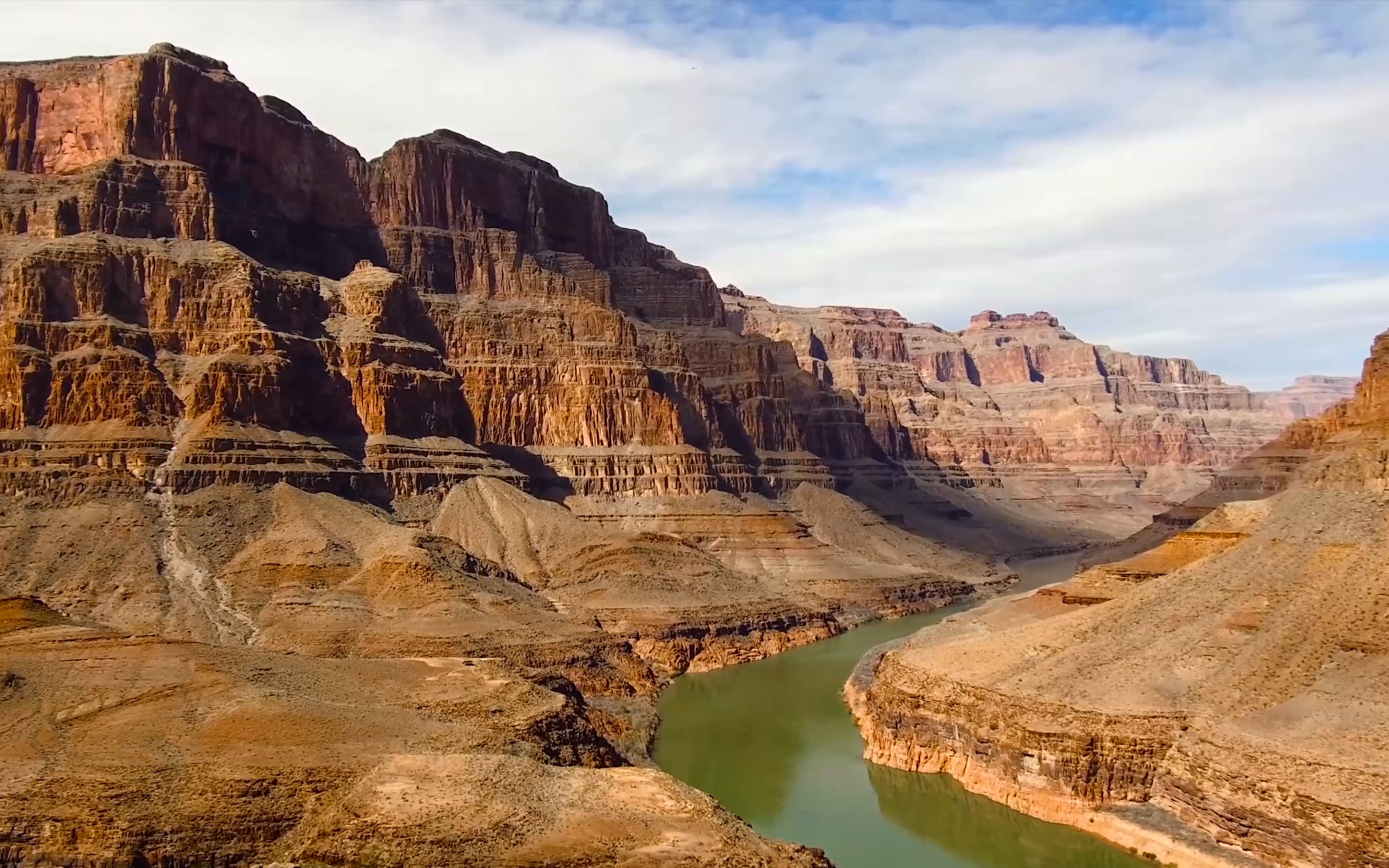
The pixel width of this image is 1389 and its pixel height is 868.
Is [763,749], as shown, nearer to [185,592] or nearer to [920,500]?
[185,592]

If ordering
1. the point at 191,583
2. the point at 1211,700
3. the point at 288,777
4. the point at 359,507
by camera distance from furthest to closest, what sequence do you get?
1. the point at 359,507
2. the point at 191,583
3. the point at 1211,700
4. the point at 288,777

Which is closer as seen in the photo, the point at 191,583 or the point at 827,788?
the point at 827,788

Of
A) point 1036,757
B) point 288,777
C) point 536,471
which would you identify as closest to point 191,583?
point 288,777

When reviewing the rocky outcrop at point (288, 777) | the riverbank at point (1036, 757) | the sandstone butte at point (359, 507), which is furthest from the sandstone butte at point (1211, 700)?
the rocky outcrop at point (288, 777)

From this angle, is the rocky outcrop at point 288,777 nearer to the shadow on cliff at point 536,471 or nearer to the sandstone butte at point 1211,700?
the sandstone butte at point 1211,700

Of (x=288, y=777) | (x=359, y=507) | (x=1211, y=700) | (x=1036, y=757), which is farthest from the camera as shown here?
(x=359, y=507)

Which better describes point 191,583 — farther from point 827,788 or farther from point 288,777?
point 827,788

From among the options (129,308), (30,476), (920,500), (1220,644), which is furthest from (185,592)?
(920,500)
